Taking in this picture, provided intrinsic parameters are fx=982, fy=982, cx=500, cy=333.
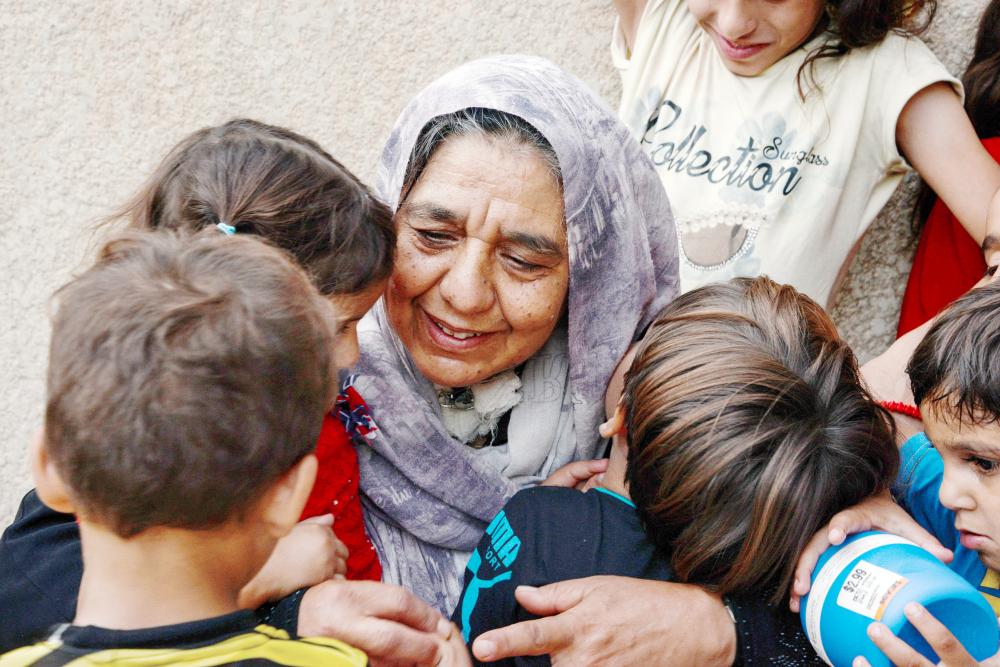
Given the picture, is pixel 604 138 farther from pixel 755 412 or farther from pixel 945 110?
pixel 945 110

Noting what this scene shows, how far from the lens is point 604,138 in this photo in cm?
186

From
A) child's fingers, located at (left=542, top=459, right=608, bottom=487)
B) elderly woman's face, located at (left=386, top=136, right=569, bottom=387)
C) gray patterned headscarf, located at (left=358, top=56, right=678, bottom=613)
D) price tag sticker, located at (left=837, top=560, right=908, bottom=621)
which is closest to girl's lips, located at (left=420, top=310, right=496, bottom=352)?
elderly woman's face, located at (left=386, top=136, right=569, bottom=387)

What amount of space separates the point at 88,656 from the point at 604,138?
1250 mm

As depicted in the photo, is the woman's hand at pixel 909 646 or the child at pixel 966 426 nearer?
the woman's hand at pixel 909 646

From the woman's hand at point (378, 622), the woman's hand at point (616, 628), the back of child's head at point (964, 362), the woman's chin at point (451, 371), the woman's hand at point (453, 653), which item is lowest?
the woman's hand at point (453, 653)

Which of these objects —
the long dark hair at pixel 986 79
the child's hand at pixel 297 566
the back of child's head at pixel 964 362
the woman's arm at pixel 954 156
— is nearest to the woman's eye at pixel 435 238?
the child's hand at pixel 297 566

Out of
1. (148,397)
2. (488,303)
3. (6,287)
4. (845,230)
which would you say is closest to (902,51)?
(845,230)

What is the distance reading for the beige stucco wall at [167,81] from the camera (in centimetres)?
268

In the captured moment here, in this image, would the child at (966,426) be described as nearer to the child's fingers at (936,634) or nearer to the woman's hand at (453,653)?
the child's fingers at (936,634)

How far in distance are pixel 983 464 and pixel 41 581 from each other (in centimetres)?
154

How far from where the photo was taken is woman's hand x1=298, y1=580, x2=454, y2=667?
4.60 feet

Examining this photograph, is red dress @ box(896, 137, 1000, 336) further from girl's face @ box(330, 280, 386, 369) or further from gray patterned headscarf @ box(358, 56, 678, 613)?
girl's face @ box(330, 280, 386, 369)

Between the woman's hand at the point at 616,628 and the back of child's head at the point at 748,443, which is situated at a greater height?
the back of child's head at the point at 748,443

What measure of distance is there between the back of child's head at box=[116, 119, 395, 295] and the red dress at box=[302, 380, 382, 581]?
0.99 feet
